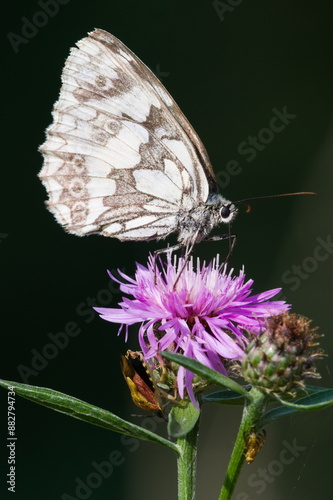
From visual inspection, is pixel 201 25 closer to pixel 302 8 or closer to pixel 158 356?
pixel 302 8

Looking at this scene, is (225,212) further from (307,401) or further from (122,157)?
(307,401)

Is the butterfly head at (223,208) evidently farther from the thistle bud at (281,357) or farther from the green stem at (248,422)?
the green stem at (248,422)

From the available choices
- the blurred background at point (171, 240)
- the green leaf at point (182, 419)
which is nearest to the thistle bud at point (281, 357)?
the green leaf at point (182, 419)

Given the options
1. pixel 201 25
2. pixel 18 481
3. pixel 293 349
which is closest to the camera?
pixel 293 349

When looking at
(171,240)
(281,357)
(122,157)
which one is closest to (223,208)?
(122,157)

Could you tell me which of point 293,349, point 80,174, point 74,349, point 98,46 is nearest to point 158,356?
point 293,349

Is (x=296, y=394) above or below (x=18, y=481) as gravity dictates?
above

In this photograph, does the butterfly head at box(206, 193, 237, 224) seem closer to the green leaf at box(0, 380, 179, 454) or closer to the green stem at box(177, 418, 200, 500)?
the green stem at box(177, 418, 200, 500)
